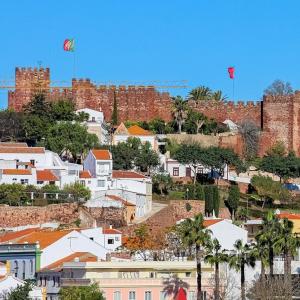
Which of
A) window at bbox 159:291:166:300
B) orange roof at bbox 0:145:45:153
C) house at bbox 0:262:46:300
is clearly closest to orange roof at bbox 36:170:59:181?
orange roof at bbox 0:145:45:153

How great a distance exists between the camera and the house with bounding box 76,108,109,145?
125375mm

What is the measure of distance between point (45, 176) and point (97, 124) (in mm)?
15837

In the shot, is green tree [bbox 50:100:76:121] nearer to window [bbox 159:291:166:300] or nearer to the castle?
the castle

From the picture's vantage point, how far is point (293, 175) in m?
125

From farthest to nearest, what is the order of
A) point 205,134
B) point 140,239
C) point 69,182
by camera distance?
point 205,134
point 69,182
point 140,239

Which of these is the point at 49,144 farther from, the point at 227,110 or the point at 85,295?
the point at 85,295

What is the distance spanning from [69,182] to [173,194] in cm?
758

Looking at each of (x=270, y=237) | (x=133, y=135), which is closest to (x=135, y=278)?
(x=270, y=237)

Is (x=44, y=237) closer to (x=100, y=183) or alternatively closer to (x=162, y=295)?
(x=162, y=295)

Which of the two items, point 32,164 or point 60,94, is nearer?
point 32,164

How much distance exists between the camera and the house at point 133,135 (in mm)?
124938

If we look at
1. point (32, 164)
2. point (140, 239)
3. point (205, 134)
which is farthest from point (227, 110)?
point (140, 239)

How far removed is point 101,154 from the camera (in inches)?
4537

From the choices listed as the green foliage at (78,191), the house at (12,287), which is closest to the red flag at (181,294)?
the house at (12,287)
